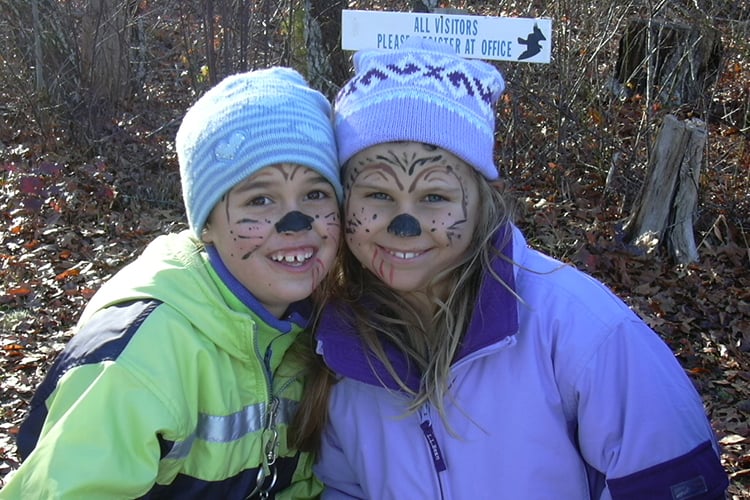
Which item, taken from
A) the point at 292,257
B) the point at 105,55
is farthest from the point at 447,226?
the point at 105,55

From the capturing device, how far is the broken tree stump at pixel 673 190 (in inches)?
212

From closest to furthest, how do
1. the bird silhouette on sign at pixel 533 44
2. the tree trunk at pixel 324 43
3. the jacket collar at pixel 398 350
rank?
the jacket collar at pixel 398 350
the bird silhouette on sign at pixel 533 44
the tree trunk at pixel 324 43

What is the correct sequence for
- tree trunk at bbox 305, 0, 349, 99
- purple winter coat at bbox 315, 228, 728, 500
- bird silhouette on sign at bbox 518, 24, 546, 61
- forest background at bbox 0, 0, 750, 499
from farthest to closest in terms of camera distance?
tree trunk at bbox 305, 0, 349, 99
forest background at bbox 0, 0, 750, 499
bird silhouette on sign at bbox 518, 24, 546, 61
purple winter coat at bbox 315, 228, 728, 500

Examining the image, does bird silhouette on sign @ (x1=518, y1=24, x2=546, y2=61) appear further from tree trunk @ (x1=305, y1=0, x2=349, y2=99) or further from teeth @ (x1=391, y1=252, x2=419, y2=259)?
tree trunk @ (x1=305, y1=0, x2=349, y2=99)

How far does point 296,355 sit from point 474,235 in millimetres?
690

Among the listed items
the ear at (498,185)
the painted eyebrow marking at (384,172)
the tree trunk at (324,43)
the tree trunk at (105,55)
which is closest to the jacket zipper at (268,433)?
the painted eyebrow marking at (384,172)

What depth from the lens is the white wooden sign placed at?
12.4ft

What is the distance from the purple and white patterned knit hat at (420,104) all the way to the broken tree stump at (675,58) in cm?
446

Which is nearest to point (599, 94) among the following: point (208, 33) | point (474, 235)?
point (208, 33)

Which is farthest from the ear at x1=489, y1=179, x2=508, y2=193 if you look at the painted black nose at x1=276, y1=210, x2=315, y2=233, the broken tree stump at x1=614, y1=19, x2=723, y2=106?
the broken tree stump at x1=614, y1=19, x2=723, y2=106

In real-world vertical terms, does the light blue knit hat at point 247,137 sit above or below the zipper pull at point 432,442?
above

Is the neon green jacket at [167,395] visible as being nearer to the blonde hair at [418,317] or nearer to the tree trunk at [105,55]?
the blonde hair at [418,317]

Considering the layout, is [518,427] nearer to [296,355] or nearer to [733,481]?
[296,355]

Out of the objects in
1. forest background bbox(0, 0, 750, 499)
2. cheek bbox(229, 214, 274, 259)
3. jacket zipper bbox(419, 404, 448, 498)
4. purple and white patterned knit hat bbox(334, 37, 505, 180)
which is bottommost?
forest background bbox(0, 0, 750, 499)
